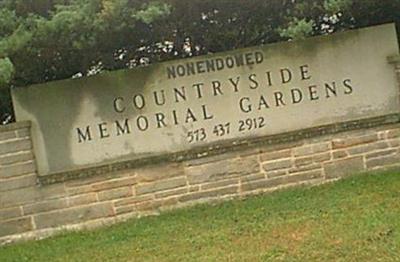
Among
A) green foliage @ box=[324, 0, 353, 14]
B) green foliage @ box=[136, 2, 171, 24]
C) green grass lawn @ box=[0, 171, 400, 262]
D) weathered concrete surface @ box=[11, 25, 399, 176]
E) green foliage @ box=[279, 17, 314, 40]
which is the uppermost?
green foliage @ box=[136, 2, 171, 24]

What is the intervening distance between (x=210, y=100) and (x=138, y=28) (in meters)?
1.08

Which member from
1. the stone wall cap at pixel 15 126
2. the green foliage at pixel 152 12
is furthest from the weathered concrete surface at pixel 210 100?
the green foliage at pixel 152 12

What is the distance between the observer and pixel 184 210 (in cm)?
614

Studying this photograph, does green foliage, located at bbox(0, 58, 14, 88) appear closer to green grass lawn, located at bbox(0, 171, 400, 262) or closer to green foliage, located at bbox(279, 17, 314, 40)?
green grass lawn, located at bbox(0, 171, 400, 262)

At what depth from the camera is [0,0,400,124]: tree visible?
232 inches

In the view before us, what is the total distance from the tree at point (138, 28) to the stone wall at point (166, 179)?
83cm

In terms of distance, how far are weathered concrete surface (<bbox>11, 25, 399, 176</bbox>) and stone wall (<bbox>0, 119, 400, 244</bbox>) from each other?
6.8 inches

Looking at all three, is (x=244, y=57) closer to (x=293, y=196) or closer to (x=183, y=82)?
(x=183, y=82)

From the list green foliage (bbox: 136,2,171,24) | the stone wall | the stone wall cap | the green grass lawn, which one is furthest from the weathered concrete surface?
the green grass lawn


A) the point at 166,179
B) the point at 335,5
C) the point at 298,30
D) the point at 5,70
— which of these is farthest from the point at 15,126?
the point at 335,5

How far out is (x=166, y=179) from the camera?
6188 mm

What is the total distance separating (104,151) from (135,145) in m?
0.32

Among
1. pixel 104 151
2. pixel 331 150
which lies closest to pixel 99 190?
pixel 104 151

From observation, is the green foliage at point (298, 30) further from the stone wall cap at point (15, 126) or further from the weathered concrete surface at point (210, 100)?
the stone wall cap at point (15, 126)
